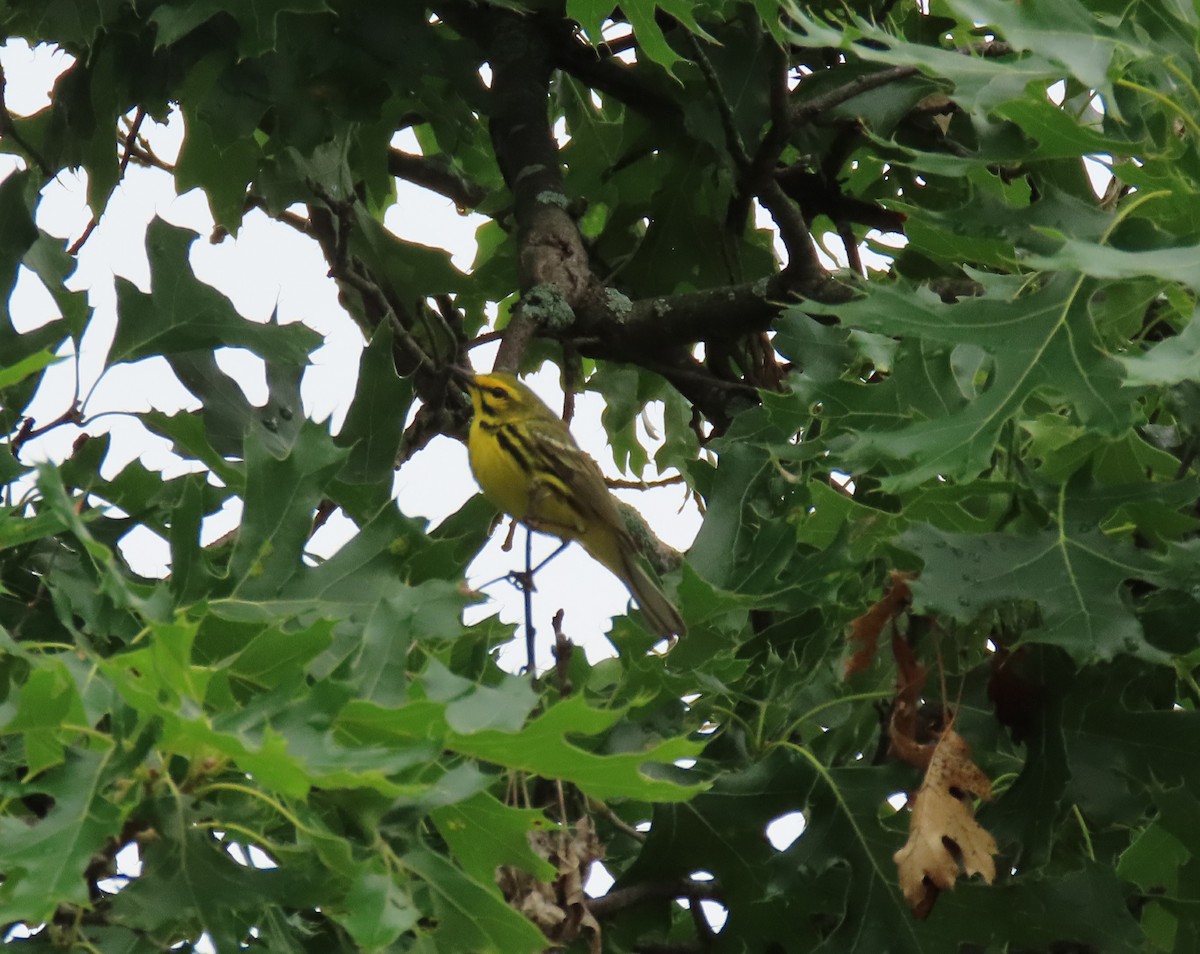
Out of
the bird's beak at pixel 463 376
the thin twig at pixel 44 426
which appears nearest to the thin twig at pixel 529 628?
the thin twig at pixel 44 426

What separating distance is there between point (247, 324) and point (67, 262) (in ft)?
1.20

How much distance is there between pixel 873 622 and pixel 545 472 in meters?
2.12

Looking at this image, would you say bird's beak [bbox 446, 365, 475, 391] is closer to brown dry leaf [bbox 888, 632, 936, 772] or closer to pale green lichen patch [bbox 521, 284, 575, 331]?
pale green lichen patch [bbox 521, 284, 575, 331]

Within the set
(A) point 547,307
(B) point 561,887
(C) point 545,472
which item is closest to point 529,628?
(B) point 561,887

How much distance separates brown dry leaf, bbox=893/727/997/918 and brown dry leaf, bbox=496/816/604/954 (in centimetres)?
52

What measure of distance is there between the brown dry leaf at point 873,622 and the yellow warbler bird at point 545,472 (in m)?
1.82

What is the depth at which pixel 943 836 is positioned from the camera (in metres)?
2.74

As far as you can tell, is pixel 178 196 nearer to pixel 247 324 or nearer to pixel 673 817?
pixel 247 324

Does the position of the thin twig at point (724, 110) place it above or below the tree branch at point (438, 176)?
below

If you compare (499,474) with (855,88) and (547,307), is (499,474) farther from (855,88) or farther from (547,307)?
(855,88)

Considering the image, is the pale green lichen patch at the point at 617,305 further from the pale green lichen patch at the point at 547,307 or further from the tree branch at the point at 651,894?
the tree branch at the point at 651,894

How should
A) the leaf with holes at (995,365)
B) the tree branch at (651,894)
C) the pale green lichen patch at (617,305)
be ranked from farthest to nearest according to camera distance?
the pale green lichen patch at (617,305) < the tree branch at (651,894) < the leaf with holes at (995,365)

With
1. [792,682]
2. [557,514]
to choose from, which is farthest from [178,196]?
[792,682]

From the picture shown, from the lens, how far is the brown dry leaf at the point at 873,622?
2936 mm
